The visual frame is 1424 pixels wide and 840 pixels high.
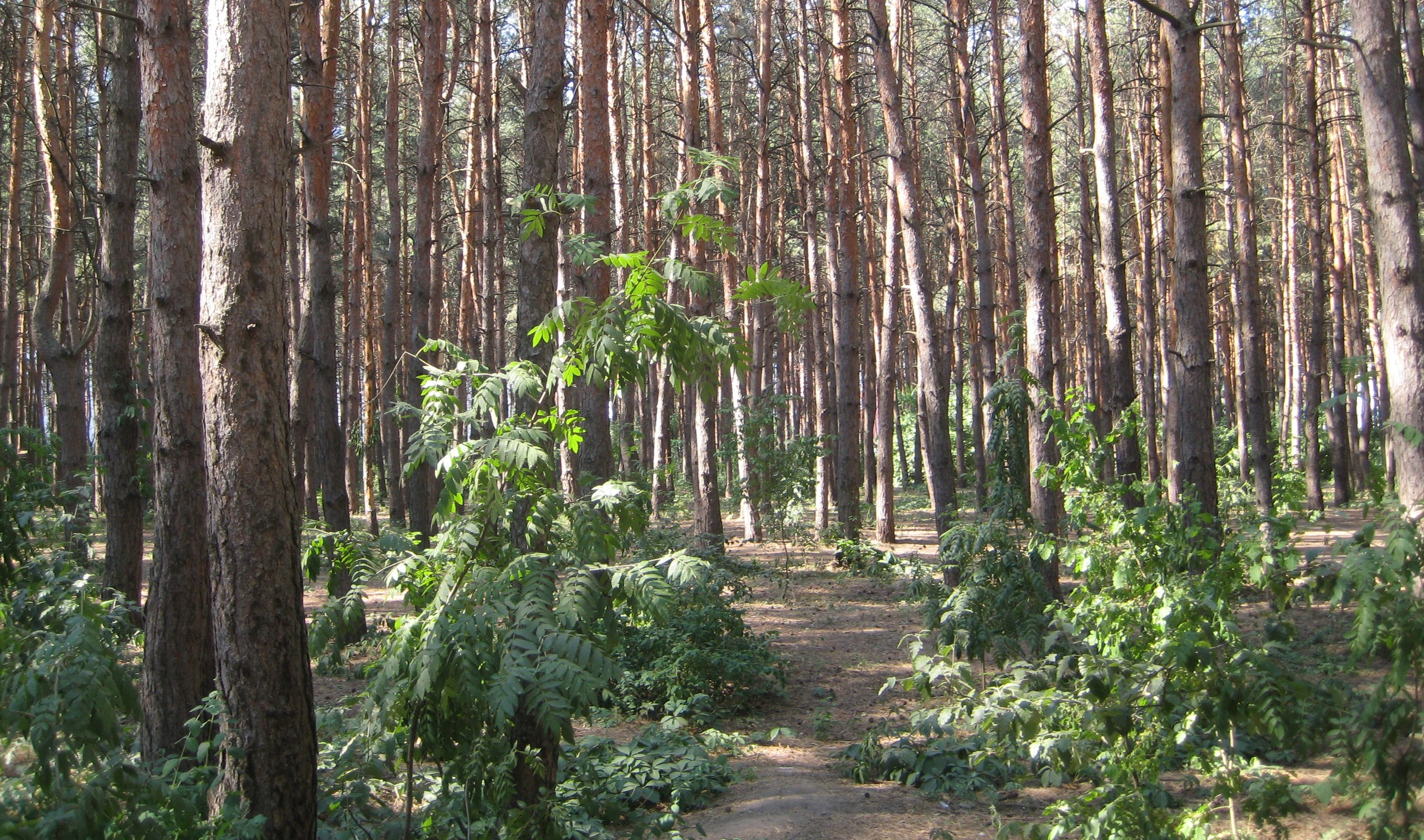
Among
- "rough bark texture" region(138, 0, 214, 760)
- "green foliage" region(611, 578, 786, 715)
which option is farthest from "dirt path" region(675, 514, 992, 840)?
"rough bark texture" region(138, 0, 214, 760)

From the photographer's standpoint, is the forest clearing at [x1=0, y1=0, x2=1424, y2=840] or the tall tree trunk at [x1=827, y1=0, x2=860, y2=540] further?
the tall tree trunk at [x1=827, y1=0, x2=860, y2=540]

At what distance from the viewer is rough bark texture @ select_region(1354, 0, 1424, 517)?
481 cm

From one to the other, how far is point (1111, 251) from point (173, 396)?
31.9 feet

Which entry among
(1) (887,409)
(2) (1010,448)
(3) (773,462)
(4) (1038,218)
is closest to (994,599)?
(2) (1010,448)

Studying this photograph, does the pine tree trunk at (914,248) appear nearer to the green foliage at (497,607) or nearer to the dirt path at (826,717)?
the dirt path at (826,717)

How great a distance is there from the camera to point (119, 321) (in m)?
6.85

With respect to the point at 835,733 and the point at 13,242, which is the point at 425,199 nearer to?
the point at 835,733

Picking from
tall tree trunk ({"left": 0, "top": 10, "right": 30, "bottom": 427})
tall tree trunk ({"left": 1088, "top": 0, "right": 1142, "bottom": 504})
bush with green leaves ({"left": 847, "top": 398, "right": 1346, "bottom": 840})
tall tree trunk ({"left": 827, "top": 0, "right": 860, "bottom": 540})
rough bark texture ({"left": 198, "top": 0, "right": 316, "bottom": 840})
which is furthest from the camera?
tall tree trunk ({"left": 0, "top": 10, "right": 30, "bottom": 427})

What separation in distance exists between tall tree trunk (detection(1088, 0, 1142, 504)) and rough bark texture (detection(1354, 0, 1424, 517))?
12.7 feet

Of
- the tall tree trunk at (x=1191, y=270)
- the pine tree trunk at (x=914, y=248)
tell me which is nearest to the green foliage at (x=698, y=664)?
the pine tree trunk at (x=914, y=248)

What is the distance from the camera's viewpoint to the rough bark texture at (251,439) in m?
3.83

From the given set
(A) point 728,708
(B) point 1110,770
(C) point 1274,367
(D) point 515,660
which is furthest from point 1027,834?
(C) point 1274,367

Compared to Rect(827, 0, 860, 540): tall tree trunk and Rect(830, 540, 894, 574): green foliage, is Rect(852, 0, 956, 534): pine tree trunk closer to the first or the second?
Rect(830, 540, 894, 574): green foliage

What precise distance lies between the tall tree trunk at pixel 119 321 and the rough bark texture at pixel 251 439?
3.18m
